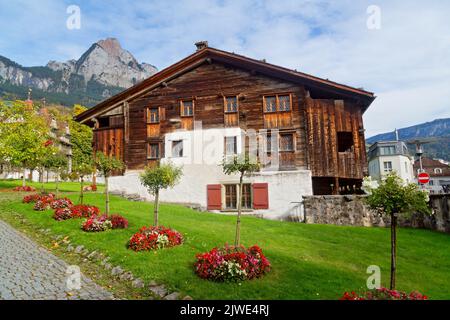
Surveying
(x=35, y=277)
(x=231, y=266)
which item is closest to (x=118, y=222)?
(x=35, y=277)

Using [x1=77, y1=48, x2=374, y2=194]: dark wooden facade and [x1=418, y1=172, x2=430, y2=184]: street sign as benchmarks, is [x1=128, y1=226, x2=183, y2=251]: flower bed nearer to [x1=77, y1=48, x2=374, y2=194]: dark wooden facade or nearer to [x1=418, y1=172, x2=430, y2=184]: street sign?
[x1=77, y1=48, x2=374, y2=194]: dark wooden facade

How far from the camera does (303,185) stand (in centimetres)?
2091

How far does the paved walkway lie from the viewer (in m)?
7.34

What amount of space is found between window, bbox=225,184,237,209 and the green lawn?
5.82 m

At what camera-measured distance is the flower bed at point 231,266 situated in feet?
26.3

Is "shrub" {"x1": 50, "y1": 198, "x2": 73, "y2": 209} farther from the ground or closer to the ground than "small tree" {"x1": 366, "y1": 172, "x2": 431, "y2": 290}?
closer to the ground

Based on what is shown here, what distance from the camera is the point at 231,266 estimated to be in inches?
317

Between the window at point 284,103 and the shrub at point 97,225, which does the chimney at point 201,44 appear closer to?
the window at point 284,103

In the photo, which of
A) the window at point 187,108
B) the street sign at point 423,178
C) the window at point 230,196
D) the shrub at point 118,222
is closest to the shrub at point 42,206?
the shrub at point 118,222

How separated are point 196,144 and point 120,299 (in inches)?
663

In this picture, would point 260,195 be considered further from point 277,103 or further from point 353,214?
point 277,103

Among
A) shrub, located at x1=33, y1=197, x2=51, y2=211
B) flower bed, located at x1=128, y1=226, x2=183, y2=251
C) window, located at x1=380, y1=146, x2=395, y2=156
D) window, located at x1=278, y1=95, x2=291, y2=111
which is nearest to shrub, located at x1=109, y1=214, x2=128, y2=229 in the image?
flower bed, located at x1=128, y1=226, x2=183, y2=251

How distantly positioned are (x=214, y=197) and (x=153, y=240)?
11.9m
